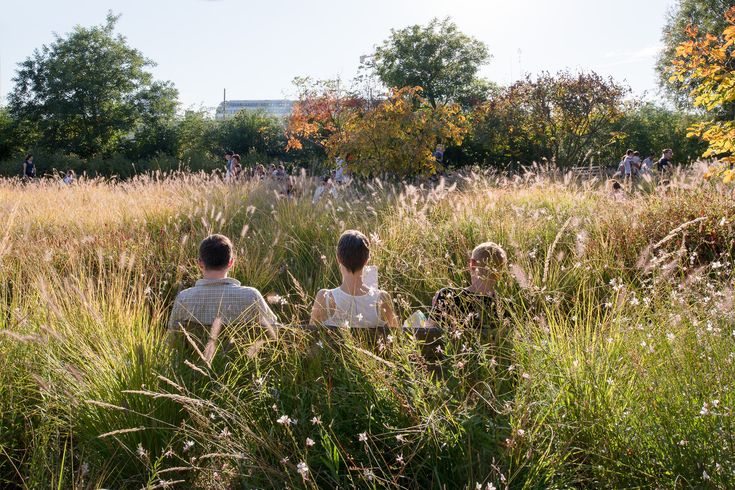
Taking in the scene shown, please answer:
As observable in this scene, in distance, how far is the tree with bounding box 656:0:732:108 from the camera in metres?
27.0

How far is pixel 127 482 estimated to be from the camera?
242 cm

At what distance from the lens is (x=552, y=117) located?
70.6 ft

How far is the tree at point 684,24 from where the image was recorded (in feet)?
88.6

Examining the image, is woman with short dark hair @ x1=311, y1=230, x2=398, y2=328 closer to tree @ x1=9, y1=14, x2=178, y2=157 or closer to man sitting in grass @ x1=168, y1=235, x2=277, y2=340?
man sitting in grass @ x1=168, y1=235, x2=277, y2=340

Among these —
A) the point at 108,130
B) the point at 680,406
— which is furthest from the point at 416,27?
the point at 680,406

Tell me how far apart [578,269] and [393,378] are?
2.37 meters

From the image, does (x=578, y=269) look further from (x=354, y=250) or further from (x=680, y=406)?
(x=680, y=406)

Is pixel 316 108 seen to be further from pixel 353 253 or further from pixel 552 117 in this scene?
pixel 353 253

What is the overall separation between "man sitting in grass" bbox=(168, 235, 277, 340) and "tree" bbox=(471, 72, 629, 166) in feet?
58.9

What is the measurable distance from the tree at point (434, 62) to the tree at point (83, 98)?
1406 centimetres

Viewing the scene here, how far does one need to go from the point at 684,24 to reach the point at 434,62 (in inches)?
615

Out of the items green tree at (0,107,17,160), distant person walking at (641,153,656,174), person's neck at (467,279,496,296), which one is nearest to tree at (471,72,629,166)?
distant person walking at (641,153,656,174)

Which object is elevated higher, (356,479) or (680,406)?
(680,406)

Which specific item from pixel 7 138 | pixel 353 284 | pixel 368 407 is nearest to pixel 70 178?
pixel 353 284
